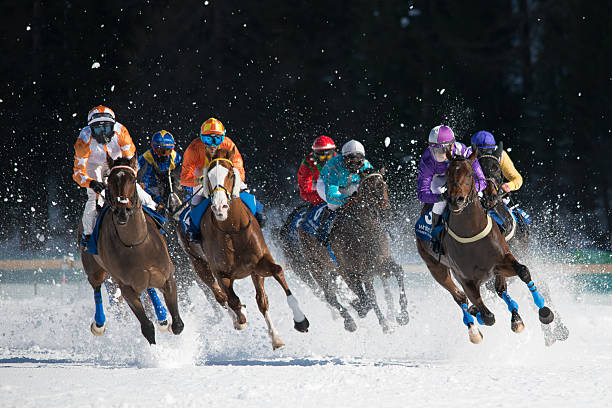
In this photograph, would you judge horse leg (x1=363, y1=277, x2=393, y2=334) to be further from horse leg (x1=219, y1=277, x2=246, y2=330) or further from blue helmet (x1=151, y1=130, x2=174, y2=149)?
blue helmet (x1=151, y1=130, x2=174, y2=149)

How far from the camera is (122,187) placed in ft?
28.4

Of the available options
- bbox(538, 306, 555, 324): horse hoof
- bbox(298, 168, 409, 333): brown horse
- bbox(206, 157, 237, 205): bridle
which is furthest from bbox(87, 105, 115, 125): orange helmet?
bbox(538, 306, 555, 324): horse hoof

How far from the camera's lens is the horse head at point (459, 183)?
8305 millimetres

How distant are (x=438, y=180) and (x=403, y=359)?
1.98 metres

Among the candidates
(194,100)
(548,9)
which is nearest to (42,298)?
(194,100)

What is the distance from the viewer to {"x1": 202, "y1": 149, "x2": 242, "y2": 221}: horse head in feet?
28.8

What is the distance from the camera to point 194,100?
27.8 m

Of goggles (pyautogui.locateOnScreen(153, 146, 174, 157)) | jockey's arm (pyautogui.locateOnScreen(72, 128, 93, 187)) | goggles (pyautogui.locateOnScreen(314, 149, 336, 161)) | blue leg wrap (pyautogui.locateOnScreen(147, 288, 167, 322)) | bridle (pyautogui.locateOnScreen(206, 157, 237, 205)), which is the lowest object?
blue leg wrap (pyautogui.locateOnScreen(147, 288, 167, 322))

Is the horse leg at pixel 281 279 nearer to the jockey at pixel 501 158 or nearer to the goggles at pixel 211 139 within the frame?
the goggles at pixel 211 139

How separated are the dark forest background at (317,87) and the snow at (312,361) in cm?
986

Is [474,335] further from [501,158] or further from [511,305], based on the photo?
[501,158]

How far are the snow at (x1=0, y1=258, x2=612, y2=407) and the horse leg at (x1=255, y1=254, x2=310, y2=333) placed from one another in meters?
0.41

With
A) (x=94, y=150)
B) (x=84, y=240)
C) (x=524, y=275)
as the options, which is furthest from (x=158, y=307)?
(x=524, y=275)

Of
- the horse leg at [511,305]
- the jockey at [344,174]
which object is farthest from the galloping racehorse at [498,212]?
the jockey at [344,174]
